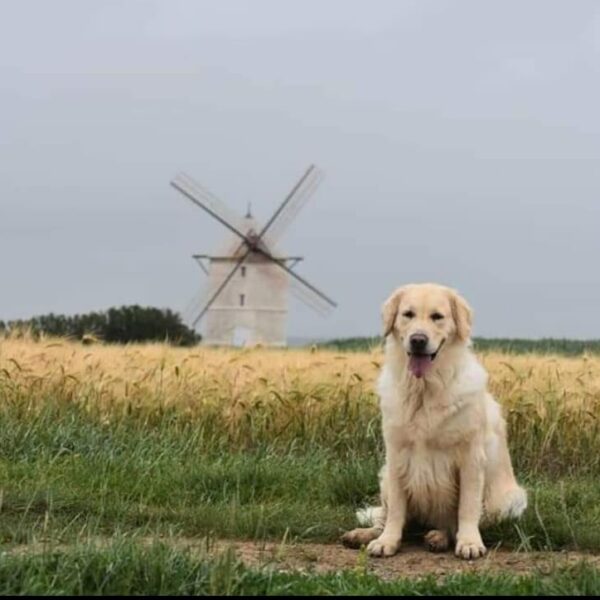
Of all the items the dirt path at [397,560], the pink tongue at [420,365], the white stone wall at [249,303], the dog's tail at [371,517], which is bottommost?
the dirt path at [397,560]

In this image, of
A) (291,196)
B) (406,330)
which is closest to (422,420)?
(406,330)

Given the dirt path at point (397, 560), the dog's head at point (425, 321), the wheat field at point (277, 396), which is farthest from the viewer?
the wheat field at point (277, 396)

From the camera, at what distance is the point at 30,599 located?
4.27 m

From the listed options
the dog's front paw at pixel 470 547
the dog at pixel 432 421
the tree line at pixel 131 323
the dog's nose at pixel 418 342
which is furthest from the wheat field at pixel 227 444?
the tree line at pixel 131 323

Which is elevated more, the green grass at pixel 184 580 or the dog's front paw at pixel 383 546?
the green grass at pixel 184 580

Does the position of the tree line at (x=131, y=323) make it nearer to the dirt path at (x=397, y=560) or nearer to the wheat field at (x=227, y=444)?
the wheat field at (x=227, y=444)

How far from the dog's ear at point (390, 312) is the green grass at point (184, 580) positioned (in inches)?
85.7

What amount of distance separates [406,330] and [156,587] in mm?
2603

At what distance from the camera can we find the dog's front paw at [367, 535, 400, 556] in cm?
640

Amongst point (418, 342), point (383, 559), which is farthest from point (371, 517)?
point (418, 342)

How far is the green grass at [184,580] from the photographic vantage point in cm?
440

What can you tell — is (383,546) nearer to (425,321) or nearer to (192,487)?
(425,321)

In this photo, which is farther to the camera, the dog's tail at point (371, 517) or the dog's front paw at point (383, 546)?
the dog's tail at point (371, 517)

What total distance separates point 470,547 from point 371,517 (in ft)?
3.12
